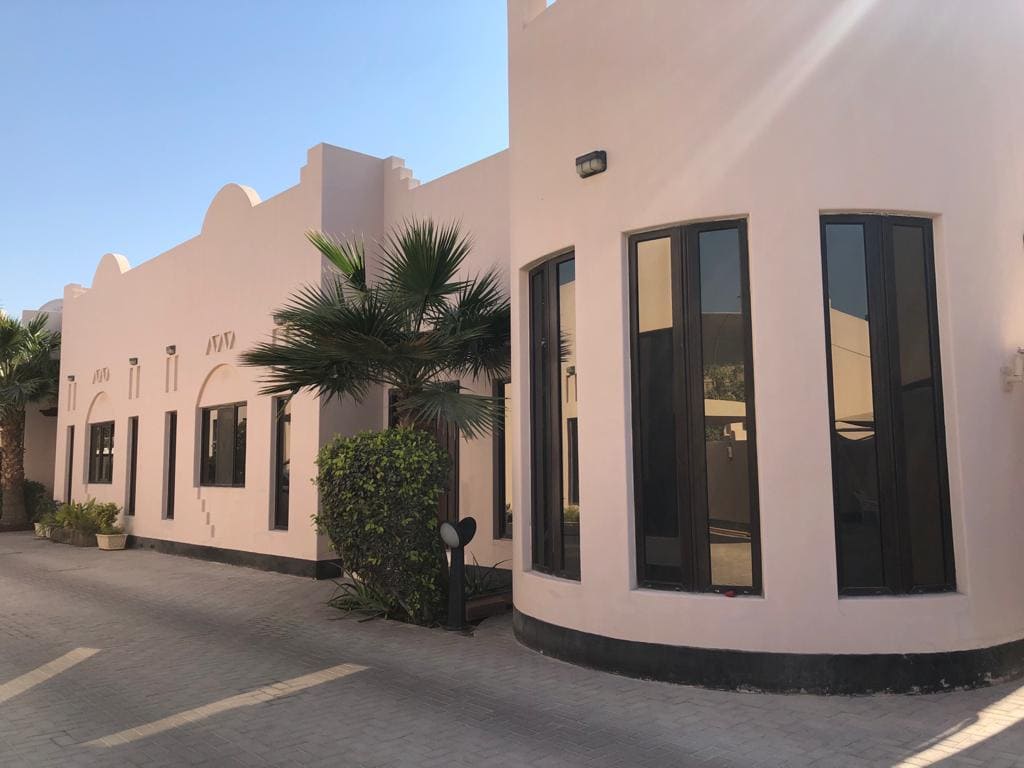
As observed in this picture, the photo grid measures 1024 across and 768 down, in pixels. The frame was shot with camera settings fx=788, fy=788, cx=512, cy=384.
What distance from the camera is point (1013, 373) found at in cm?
603

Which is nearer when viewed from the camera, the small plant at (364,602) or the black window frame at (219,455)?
the small plant at (364,602)

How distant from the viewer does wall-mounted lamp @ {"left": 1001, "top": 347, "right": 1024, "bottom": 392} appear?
601 cm

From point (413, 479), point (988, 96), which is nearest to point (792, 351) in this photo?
point (988, 96)

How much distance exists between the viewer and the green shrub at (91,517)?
17.0 metres

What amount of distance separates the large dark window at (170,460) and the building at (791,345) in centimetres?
1121

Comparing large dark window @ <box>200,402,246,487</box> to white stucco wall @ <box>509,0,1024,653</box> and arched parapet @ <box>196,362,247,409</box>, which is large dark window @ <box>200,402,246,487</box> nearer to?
arched parapet @ <box>196,362,247,409</box>

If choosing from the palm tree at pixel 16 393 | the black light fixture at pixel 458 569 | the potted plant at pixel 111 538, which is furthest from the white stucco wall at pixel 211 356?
the black light fixture at pixel 458 569

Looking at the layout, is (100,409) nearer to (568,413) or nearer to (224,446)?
(224,446)

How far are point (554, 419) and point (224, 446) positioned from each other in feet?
28.4

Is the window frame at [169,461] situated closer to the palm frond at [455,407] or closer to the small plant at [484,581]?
the small plant at [484,581]

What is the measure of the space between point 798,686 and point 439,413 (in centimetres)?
402

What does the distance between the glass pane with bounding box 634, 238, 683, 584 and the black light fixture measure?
7.15 ft

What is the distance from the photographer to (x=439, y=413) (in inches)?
309

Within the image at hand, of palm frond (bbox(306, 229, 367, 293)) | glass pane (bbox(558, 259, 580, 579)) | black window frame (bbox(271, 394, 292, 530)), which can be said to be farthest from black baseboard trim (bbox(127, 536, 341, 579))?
glass pane (bbox(558, 259, 580, 579))
